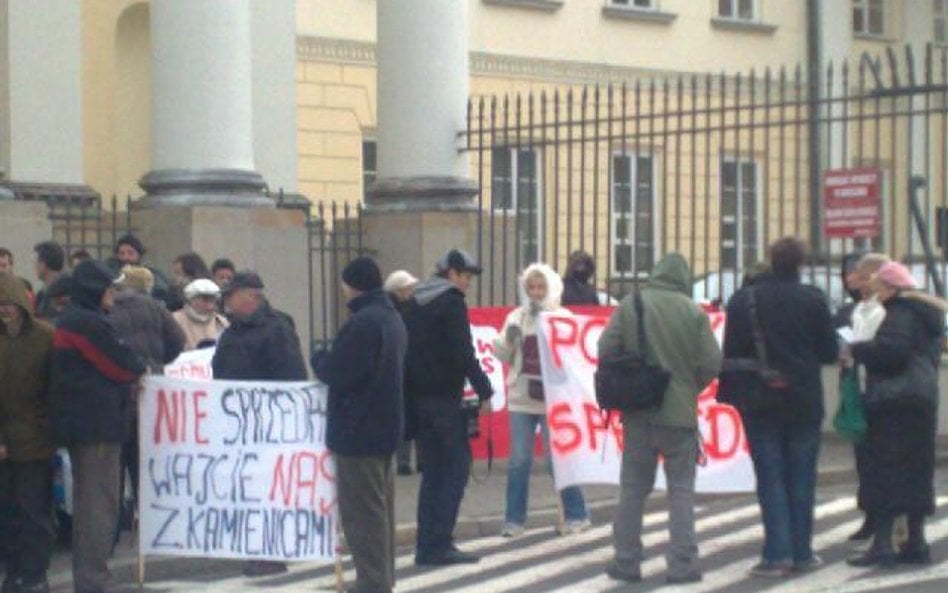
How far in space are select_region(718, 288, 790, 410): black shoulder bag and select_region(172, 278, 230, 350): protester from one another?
3793mm

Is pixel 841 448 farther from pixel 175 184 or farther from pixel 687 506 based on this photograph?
pixel 687 506

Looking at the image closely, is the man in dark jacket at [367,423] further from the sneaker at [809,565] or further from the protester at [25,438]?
the sneaker at [809,565]

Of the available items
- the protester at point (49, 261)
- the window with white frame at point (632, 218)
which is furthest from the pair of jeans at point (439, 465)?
the window with white frame at point (632, 218)

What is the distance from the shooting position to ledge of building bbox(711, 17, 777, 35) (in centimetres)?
3447

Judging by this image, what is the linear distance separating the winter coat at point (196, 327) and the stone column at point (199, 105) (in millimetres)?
4192

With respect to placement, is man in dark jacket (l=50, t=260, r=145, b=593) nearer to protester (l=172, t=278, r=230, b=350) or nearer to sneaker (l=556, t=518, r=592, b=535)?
protester (l=172, t=278, r=230, b=350)

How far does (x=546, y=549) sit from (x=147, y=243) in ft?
22.0

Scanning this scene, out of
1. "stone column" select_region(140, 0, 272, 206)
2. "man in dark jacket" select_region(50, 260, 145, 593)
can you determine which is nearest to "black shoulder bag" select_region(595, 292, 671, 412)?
"man in dark jacket" select_region(50, 260, 145, 593)

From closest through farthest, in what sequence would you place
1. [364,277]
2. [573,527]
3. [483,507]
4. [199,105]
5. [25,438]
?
1. [364,277]
2. [25,438]
3. [573,527]
4. [483,507]
5. [199,105]

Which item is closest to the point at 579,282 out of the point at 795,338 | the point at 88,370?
the point at 795,338

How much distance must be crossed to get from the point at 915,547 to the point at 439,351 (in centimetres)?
289

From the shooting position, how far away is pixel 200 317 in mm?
15102

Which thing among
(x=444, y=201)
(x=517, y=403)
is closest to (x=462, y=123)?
(x=444, y=201)

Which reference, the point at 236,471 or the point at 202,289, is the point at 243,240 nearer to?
the point at 202,289
